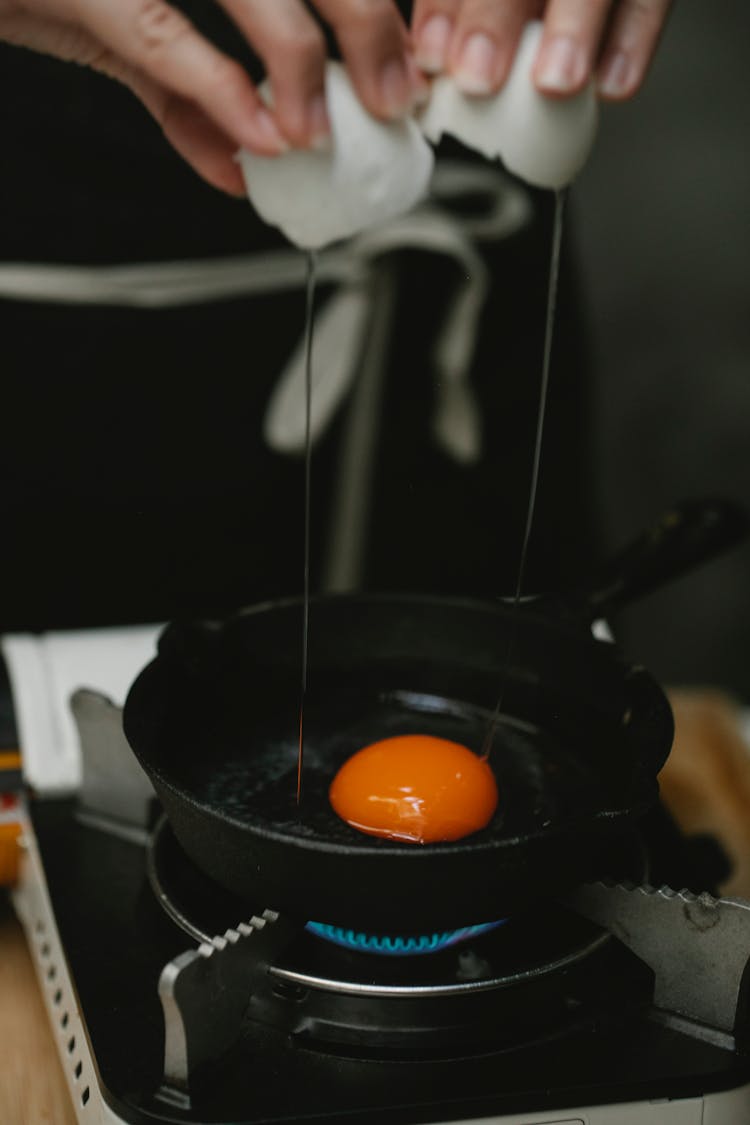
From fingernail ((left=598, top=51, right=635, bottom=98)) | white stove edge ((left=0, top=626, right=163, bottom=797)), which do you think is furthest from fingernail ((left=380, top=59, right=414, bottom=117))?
white stove edge ((left=0, top=626, right=163, bottom=797))

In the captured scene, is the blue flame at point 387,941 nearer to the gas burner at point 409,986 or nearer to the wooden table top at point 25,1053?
the gas burner at point 409,986

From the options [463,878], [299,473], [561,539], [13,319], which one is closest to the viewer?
[463,878]

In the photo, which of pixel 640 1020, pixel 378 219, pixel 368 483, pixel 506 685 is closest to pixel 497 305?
pixel 368 483

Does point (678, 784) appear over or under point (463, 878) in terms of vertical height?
Answer: under

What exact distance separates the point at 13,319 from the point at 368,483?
509 millimetres

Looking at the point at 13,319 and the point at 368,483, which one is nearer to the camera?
the point at 13,319

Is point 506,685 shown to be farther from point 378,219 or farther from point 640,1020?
point 378,219

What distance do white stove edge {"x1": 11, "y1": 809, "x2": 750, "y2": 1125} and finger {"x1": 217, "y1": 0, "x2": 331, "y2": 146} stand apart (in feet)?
1.85

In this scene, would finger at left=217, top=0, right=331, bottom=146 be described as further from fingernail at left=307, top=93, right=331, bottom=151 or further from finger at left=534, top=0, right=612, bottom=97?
finger at left=534, top=0, right=612, bottom=97

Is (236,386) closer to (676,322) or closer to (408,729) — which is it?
(408,729)

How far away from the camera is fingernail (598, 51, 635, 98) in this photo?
29.9 inches

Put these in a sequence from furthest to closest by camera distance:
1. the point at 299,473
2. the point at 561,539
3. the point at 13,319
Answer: the point at 561,539, the point at 299,473, the point at 13,319

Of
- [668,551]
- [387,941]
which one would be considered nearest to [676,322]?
[668,551]

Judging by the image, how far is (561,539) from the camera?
169cm
